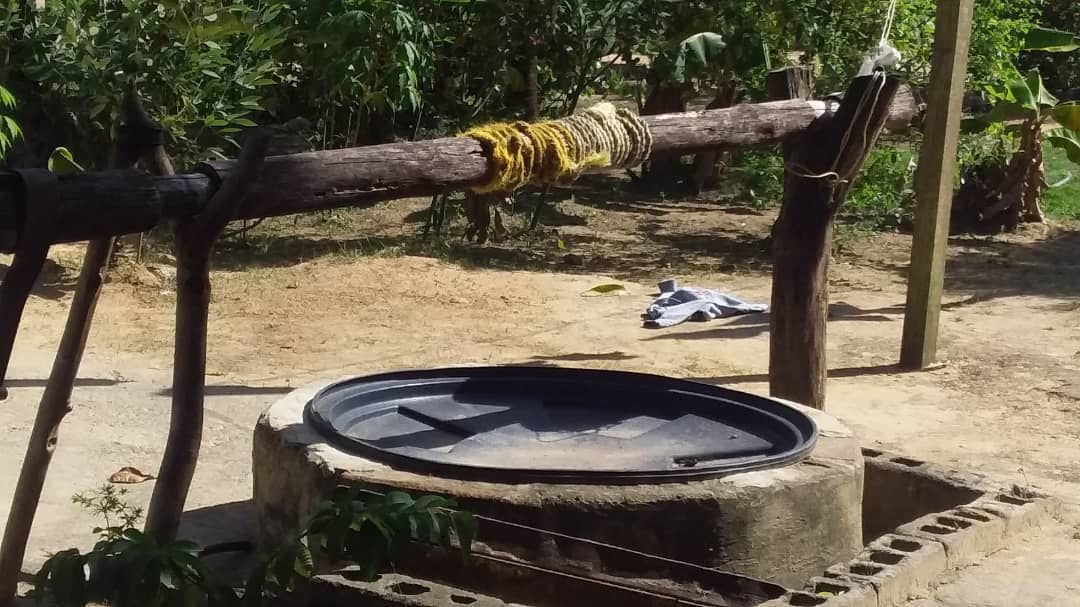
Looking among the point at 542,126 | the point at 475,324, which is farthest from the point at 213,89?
the point at 542,126

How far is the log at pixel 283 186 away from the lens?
10.1 feet

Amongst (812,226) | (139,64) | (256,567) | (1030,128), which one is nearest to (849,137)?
(812,226)

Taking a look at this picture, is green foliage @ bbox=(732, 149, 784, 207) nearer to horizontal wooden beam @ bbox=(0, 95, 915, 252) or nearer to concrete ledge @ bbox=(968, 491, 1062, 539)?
horizontal wooden beam @ bbox=(0, 95, 915, 252)

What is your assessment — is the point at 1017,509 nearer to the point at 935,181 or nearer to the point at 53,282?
the point at 935,181

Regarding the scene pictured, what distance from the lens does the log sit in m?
3.07

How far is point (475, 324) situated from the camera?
316 inches

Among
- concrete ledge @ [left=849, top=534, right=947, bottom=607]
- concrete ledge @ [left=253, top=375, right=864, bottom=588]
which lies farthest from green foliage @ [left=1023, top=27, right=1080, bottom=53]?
concrete ledge @ [left=849, top=534, right=947, bottom=607]

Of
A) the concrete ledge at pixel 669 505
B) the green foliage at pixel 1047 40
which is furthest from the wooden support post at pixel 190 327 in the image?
the green foliage at pixel 1047 40

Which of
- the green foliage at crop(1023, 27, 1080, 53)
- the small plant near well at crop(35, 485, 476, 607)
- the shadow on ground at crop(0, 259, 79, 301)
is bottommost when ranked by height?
the shadow on ground at crop(0, 259, 79, 301)

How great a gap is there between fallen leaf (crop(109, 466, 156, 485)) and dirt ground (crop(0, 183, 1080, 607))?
0.30 feet

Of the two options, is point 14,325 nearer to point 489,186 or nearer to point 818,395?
point 489,186

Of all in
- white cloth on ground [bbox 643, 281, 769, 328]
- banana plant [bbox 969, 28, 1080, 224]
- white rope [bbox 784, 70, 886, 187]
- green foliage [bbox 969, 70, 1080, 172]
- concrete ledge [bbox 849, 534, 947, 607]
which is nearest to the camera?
concrete ledge [bbox 849, 534, 947, 607]

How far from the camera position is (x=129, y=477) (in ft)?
17.1

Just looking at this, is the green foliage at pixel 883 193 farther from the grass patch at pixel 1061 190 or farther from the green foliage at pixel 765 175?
the grass patch at pixel 1061 190
